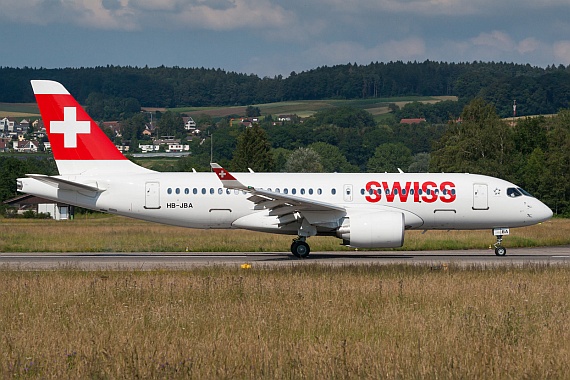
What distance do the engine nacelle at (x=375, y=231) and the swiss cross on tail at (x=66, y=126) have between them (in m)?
9.50

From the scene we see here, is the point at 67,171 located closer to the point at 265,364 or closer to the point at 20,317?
the point at 20,317

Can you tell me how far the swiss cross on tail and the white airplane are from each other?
4 centimetres

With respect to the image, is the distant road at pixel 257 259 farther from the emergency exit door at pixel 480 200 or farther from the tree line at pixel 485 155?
the tree line at pixel 485 155

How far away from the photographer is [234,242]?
121 ft

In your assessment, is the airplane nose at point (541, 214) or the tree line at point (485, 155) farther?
the tree line at point (485, 155)

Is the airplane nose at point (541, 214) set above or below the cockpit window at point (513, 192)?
below

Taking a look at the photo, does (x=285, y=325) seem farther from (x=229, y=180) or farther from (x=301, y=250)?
(x=301, y=250)

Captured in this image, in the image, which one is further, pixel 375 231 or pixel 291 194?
pixel 291 194

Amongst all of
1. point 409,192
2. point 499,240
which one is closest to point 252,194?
point 409,192

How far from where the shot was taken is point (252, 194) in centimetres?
3061

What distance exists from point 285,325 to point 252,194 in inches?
609

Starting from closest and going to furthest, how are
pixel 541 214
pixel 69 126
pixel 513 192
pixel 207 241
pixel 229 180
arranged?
pixel 229 180 → pixel 69 126 → pixel 541 214 → pixel 513 192 → pixel 207 241

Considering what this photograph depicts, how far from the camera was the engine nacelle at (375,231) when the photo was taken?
1157 inches

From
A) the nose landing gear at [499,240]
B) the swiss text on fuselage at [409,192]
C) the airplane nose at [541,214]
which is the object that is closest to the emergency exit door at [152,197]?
the swiss text on fuselage at [409,192]
